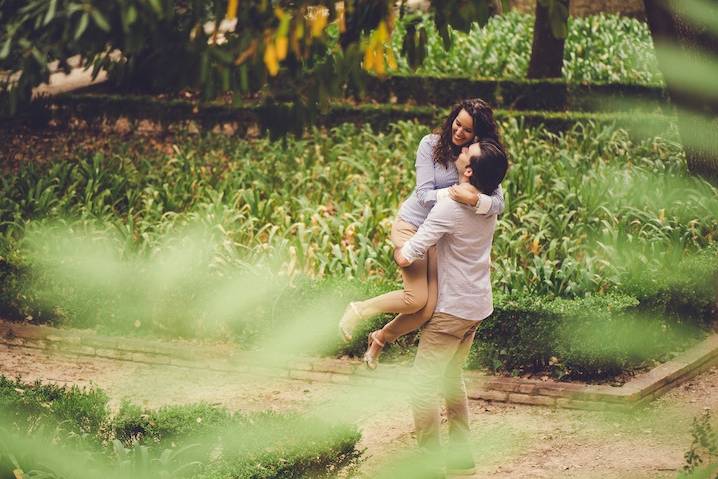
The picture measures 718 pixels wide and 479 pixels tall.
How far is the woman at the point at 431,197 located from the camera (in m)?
5.71

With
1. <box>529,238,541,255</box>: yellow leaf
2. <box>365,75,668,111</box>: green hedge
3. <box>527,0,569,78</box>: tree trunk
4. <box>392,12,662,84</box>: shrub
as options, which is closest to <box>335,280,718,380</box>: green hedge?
<box>529,238,541,255</box>: yellow leaf

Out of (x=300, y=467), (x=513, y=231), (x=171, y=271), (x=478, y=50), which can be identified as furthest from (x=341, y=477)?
(x=478, y=50)

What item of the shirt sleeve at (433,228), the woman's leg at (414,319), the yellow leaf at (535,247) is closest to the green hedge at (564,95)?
the yellow leaf at (535,247)

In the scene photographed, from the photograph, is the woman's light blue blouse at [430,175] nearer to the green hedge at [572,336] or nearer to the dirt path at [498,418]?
the dirt path at [498,418]

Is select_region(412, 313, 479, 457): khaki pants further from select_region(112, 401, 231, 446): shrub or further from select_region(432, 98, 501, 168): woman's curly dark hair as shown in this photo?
select_region(112, 401, 231, 446): shrub

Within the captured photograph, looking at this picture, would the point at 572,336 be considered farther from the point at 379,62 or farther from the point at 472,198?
the point at 379,62

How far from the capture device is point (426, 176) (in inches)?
231

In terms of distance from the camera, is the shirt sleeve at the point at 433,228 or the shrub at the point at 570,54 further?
the shrub at the point at 570,54

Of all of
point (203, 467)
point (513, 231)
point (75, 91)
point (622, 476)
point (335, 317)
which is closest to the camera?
point (203, 467)

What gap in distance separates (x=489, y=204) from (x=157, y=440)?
6.22 ft

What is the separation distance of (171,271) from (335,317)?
4.53 ft

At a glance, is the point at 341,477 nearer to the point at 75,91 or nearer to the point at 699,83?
the point at 699,83

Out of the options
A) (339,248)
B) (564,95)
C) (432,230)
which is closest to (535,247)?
(339,248)

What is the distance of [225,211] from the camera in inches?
Answer: 384
